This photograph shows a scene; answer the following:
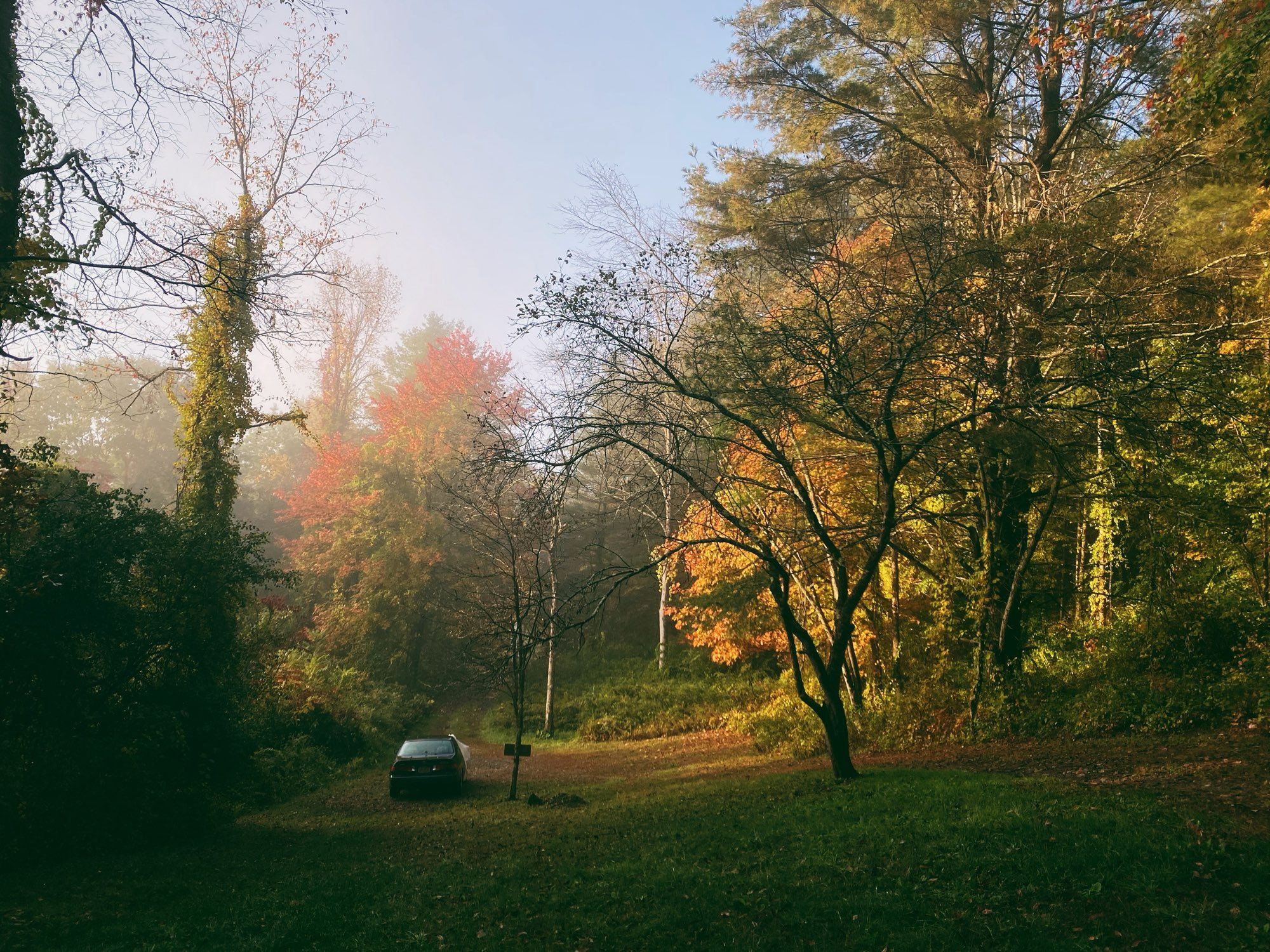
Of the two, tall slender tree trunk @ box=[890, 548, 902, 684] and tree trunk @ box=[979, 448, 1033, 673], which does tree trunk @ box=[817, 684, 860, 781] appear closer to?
tree trunk @ box=[979, 448, 1033, 673]

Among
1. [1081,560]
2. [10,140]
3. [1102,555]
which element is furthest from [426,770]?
[1081,560]

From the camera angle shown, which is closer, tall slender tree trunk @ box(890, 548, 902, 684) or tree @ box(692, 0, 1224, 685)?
tree @ box(692, 0, 1224, 685)

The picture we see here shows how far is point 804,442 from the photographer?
15555mm

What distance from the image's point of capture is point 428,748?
51.6 feet

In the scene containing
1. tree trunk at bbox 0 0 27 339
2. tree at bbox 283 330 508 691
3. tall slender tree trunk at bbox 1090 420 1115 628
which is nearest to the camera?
tree trunk at bbox 0 0 27 339

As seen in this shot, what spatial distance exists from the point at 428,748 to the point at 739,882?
1047 centimetres

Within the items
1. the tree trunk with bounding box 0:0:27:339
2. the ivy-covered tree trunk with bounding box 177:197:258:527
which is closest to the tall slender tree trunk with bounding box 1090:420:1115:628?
the tree trunk with bounding box 0:0:27:339

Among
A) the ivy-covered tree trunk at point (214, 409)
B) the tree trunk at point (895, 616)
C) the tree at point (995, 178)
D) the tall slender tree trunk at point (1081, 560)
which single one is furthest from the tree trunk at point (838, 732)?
the ivy-covered tree trunk at point (214, 409)

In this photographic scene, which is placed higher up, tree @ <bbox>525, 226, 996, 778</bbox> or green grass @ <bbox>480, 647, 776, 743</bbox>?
tree @ <bbox>525, 226, 996, 778</bbox>

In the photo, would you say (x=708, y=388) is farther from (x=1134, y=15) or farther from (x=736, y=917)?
(x=1134, y=15)

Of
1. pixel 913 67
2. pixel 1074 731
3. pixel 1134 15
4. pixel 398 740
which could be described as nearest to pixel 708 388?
pixel 1134 15

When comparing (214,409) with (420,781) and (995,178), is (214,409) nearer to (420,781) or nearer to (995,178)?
(420,781)

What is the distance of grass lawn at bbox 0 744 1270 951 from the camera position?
5.37 meters

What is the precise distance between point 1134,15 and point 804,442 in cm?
842
